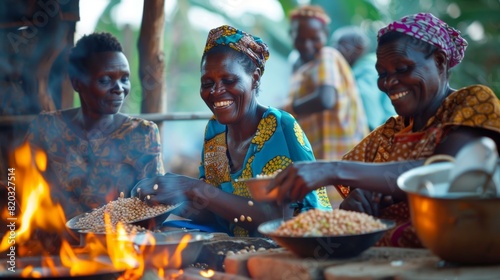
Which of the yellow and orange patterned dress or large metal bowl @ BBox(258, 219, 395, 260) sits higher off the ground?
the yellow and orange patterned dress

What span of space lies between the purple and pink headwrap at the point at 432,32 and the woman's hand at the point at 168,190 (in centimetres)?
128

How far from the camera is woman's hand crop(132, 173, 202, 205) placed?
3.64 metres

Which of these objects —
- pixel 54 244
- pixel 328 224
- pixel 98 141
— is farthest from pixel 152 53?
pixel 328 224

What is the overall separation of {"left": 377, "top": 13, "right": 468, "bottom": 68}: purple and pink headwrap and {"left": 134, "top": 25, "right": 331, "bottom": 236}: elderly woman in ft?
2.92

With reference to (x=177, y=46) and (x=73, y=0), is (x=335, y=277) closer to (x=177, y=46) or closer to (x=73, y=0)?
(x=73, y=0)

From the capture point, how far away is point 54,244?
14.9 ft

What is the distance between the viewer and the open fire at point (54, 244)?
2844 mm

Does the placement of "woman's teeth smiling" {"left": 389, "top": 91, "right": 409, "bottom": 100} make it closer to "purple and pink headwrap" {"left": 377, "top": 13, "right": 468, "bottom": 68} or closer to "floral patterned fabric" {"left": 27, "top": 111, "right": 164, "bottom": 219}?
"purple and pink headwrap" {"left": 377, "top": 13, "right": 468, "bottom": 68}

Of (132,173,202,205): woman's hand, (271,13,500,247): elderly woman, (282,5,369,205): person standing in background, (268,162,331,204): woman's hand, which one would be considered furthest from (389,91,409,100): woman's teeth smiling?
(282,5,369,205): person standing in background

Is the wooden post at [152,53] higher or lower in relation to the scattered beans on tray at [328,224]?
higher

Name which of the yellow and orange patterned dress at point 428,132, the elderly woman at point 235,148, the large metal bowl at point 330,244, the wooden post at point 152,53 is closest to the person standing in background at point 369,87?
the wooden post at point 152,53

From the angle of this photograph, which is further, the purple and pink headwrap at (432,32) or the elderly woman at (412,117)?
the purple and pink headwrap at (432,32)

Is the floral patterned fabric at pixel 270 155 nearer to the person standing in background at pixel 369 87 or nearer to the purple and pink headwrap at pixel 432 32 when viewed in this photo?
the purple and pink headwrap at pixel 432 32

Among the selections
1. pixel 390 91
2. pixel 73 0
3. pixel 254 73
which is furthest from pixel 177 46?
pixel 390 91
